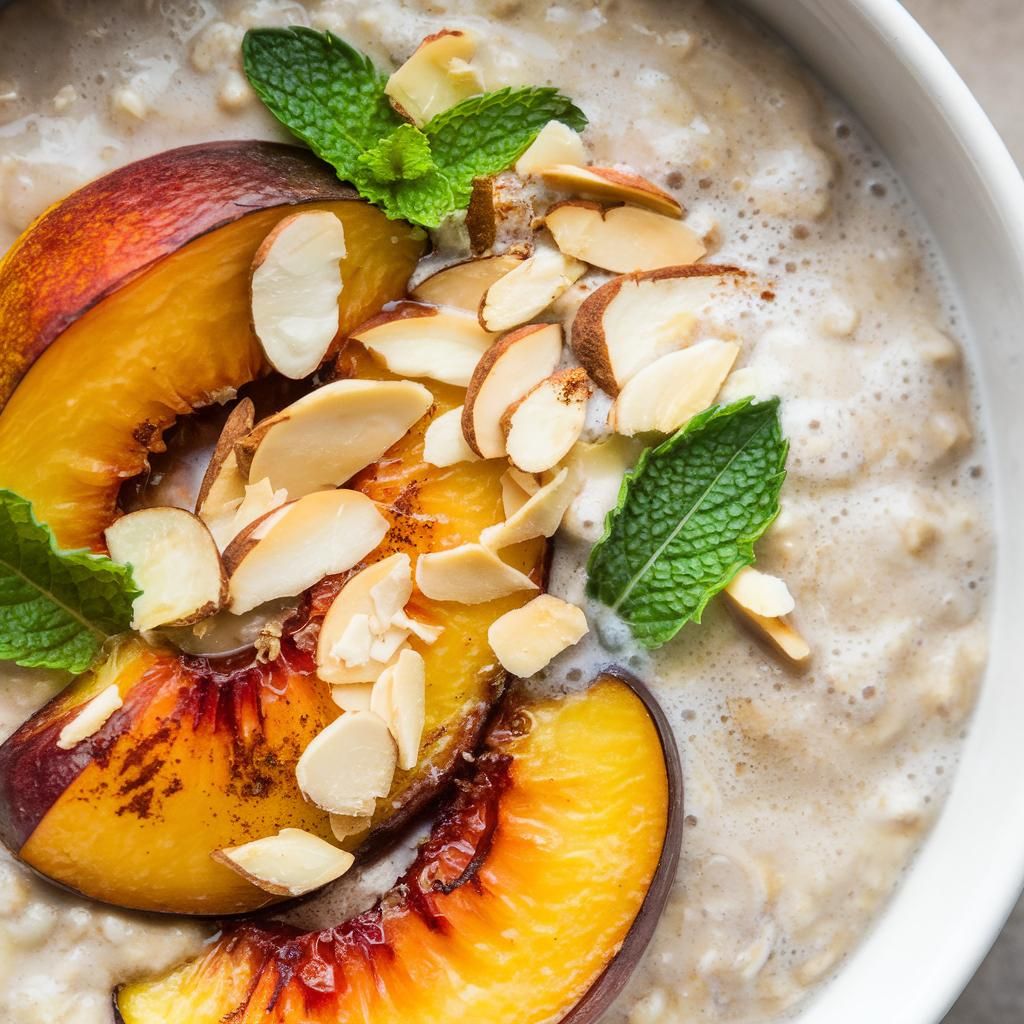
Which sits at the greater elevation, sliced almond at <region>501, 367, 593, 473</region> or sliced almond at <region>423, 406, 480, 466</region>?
sliced almond at <region>501, 367, 593, 473</region>

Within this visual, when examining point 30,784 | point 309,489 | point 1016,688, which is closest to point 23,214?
point 309,489

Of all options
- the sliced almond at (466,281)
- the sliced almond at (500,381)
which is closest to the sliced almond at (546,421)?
the sliced almond at (500,381)

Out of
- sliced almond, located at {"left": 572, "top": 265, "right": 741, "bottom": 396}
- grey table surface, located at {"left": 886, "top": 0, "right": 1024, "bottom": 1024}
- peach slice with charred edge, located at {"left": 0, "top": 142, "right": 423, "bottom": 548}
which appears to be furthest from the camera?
grey table surface, located at {"left": 886, "top": 0, "right": 1024, "bottom": 1024}

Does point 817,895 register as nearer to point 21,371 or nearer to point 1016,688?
point 1016,688

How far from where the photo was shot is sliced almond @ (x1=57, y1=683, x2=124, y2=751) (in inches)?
39.7

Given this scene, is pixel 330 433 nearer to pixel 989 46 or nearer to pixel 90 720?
pixel 90 720

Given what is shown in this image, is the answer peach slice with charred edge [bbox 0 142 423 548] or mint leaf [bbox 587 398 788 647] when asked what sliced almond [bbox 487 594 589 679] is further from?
peach slice with charred edge [bbox 0 142 423 548]

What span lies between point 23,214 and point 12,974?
0.73 meters

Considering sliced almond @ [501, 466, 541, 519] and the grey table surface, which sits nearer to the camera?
sliced almond @ [501, 466, 541, 519]

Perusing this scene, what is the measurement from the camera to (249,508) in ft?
3.51

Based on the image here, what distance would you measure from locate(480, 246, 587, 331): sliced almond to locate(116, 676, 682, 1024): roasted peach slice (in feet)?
1.17

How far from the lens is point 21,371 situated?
987mm

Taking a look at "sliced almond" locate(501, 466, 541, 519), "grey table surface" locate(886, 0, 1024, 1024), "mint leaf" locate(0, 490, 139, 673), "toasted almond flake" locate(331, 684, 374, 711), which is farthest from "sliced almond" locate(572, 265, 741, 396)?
"grey table surface" locate(886, 0, 1024, 1024)

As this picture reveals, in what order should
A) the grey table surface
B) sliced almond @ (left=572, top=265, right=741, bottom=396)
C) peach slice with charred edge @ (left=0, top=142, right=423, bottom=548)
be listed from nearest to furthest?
peach slice with charred edge @ (left=0, top=142, right=423, bottom=548) → sliced almond @ (left=572, top=265, right=741, bottom=396) → the grey table surface
